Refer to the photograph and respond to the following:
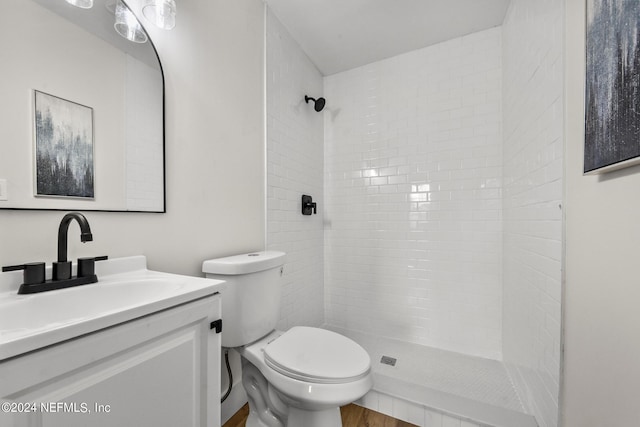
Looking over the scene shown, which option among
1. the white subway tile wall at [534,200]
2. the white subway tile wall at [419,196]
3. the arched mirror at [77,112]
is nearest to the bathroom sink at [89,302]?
the arched mirror at [77,112]

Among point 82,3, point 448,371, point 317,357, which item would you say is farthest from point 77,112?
point 448,371

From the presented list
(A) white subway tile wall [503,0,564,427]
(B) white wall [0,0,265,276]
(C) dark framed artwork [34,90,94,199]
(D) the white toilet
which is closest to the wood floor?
(D) the white toilet

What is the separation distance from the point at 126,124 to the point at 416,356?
2.10 metres

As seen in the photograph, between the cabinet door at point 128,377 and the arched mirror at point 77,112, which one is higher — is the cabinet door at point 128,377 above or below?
below

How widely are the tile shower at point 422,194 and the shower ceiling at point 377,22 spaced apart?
A: 10 cm

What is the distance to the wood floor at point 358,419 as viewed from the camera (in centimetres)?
132

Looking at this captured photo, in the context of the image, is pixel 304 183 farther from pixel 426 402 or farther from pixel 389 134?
pixel 426 402

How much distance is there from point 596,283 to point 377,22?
73.3 inches

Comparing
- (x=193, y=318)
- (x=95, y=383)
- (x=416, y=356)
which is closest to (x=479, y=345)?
(x=416, y=356)

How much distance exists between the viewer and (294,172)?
194 centimetres

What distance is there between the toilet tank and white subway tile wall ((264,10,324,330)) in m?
0.48

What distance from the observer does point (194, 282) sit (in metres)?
0.80

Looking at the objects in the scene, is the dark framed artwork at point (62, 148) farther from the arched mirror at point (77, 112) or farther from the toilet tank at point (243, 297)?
the toilet tank at point (243, 297)

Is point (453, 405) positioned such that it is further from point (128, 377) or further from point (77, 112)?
point (77, 112)
